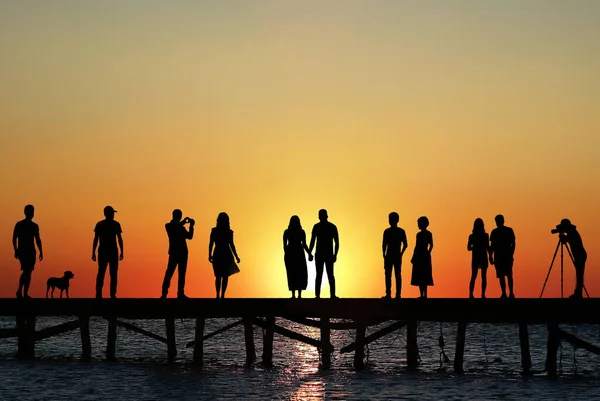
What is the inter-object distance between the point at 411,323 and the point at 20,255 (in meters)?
10.0

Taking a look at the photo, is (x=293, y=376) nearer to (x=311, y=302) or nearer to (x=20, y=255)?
(x=311, y=302)

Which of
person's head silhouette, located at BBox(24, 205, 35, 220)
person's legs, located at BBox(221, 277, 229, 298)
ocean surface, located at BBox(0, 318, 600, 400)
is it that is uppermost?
person's head silhouette, located at BBox(24, 205, 35, 220)

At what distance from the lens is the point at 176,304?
26312mm

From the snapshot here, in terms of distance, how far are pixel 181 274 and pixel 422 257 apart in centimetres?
591

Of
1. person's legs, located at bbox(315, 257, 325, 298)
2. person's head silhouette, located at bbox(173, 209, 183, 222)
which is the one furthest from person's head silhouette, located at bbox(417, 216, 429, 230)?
person's head silhouette, located at bbox(173, 209, 183, 222)

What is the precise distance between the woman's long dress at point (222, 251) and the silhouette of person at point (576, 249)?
7841 mm

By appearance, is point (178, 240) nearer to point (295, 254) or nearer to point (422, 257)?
point (295, 254)

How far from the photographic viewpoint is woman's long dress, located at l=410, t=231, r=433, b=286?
24.1 m

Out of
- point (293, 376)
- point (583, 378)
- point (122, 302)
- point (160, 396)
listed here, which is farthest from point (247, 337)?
point (583, 378)

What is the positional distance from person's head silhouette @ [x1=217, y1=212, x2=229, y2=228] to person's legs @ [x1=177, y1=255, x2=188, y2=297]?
3.75ft

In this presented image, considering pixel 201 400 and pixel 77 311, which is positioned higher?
pixel 77 311

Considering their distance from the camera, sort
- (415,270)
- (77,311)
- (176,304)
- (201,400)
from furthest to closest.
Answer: (77,311)
(176,304)
(415,270)
(201,400)

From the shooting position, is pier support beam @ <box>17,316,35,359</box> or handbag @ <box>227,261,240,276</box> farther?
pier support beam @ <box>17,316,35,359</box>

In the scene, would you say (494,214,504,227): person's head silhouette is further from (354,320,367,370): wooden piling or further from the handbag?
the handbag
